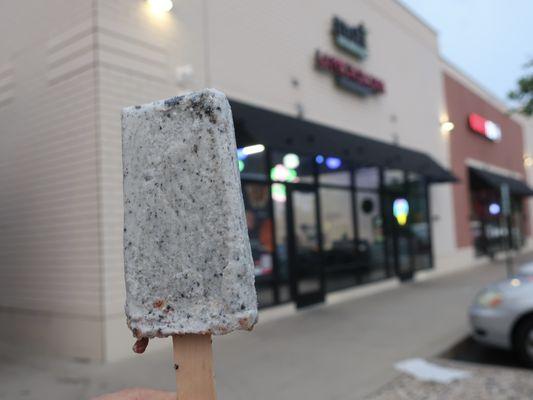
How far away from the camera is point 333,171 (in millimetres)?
11164

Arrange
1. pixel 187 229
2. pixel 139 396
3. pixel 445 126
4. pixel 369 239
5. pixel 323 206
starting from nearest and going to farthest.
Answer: pixel 187 229 → pixel 139 396 → pixel 323 206 → pixel 369 239 → pixel 445 126

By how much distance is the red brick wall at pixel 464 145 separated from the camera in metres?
17.8

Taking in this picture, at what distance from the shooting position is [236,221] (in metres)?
1.74

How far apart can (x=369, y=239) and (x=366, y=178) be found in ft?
4.91

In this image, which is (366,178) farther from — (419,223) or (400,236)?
(419,223)

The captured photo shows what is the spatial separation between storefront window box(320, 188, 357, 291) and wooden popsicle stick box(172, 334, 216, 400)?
8.93 meters

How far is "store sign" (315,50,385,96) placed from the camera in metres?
11.1

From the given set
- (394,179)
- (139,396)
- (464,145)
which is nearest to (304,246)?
(394,179)

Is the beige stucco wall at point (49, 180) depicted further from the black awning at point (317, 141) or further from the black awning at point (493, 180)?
the black awning at point (493, 180)

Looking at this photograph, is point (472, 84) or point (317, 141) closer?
point (317, 141)

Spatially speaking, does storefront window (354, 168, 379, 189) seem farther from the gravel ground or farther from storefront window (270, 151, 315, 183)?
the gravel ground

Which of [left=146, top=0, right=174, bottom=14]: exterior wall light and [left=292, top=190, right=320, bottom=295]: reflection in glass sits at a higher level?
[left=146, top=0, right=174, bottom=14]: exterior wall light

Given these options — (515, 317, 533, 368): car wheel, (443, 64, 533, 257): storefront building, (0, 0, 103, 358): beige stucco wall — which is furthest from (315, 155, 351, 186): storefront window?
(443, 64, 533, 257): storefront building

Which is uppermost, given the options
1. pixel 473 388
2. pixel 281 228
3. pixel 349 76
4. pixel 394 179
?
pixel 349 76
